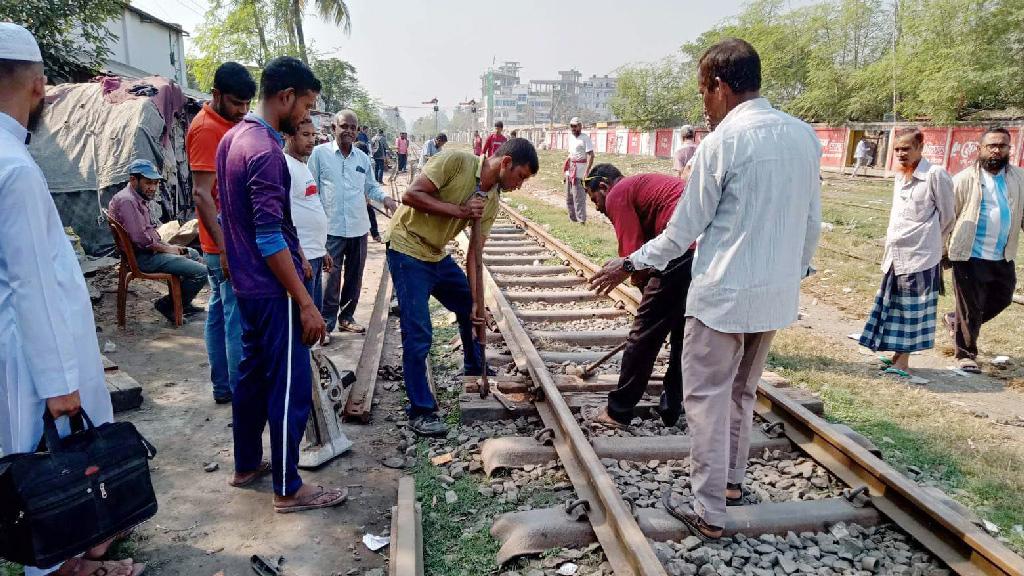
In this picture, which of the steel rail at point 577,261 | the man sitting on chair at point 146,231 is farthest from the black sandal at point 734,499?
the man sitting on chair at point 146,231

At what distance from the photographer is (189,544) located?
10.1ft

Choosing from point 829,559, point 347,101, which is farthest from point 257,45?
point 829,559

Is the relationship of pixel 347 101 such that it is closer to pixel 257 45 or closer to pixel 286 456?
pixel 257 45

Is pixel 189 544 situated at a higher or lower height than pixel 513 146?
lower

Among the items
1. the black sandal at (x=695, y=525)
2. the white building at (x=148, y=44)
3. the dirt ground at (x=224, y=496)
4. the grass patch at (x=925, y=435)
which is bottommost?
the dirt ground at (x=224, y=496)

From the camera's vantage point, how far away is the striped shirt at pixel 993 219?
5453 millimetres

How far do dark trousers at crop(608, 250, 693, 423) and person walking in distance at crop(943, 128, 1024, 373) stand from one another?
3.20 m

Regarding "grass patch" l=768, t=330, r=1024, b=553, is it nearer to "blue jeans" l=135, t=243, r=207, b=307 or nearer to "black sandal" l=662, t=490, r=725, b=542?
"black sandal" l=662, t=490, r=725, b=542

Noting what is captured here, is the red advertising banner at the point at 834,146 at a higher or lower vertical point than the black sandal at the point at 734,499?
higher

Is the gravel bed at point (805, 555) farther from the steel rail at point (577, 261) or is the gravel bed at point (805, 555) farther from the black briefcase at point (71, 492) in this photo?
the steel rail at point (577, 261)

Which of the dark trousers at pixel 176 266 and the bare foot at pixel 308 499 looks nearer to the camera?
the bare foot at pixel 308 499

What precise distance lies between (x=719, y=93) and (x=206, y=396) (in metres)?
4.16

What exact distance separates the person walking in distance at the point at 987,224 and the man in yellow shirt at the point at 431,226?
392 centimetres

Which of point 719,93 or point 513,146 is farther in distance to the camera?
point 513,146
